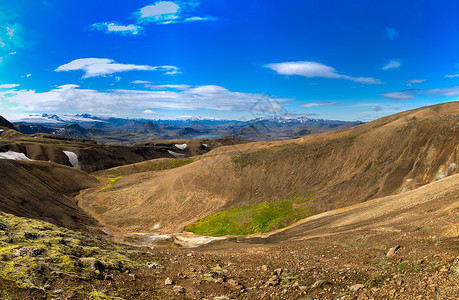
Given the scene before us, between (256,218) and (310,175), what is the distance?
993 inches

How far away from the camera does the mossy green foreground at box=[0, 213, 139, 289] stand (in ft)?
40.2

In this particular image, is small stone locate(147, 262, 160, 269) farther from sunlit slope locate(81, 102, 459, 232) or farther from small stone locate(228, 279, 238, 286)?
sunlit slope locate(81, 102, 459, 232)

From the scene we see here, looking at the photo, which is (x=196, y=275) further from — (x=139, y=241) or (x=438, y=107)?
(x=438, y=107)

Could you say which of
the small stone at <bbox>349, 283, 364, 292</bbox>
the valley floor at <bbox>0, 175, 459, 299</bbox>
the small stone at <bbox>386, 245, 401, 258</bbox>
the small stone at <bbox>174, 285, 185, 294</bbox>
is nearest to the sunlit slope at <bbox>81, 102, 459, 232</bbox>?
the valley floor at <bbox>0, 175, 459, 299</bbox>

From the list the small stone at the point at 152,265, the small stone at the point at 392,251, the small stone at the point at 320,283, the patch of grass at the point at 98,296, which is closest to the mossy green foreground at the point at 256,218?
the small stone at the point at 392,251

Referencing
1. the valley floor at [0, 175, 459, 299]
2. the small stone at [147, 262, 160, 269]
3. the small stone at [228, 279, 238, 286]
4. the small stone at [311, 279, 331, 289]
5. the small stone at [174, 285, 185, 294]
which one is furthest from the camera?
the small stone at [147, 262, 160, 269]

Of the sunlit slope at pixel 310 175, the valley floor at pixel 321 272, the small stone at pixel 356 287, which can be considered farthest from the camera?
the sunlit slope at pixel 310 175

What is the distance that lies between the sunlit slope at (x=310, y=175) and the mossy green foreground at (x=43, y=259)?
39.2 m

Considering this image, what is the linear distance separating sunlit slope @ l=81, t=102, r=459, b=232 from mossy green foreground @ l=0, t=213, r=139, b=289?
3916 cm

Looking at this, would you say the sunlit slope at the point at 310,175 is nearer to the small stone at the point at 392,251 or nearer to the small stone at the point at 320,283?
Answer: the small stone at the point at 392,251

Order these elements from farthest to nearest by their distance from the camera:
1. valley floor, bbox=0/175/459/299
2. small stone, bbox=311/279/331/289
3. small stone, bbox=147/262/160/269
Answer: small stone, bbox=147/262/160/269 → small stone, bbox=311/279/331/289 → valley floor, bbox=0/175/459/299

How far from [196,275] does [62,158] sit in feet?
575

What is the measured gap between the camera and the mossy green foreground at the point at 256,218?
160 ft

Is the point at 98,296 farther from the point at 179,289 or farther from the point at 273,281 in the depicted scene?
→ the point at 273,281
